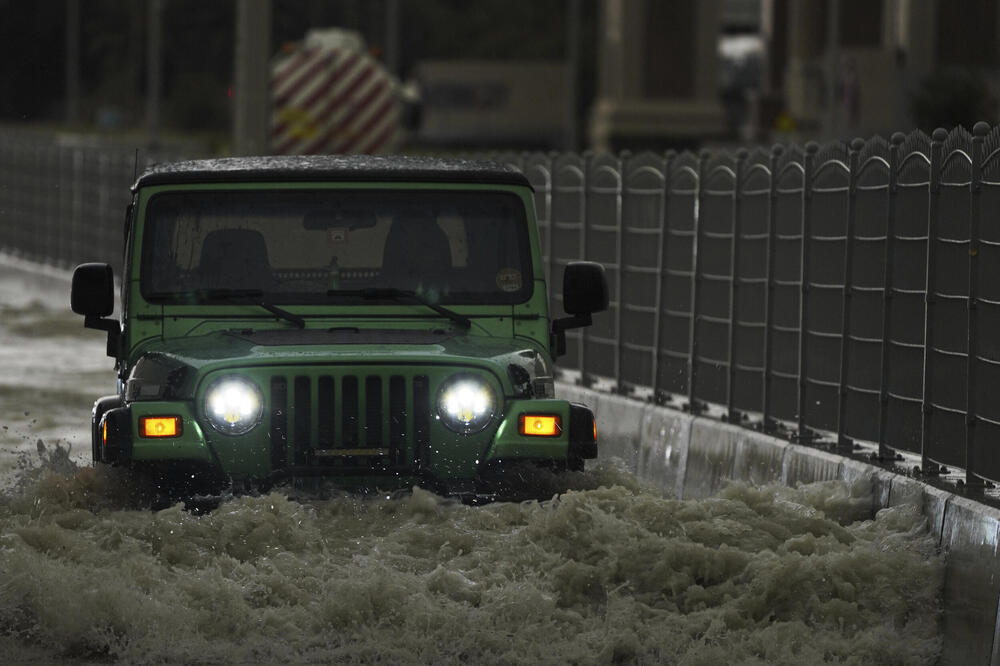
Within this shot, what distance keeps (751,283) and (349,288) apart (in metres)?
4.09

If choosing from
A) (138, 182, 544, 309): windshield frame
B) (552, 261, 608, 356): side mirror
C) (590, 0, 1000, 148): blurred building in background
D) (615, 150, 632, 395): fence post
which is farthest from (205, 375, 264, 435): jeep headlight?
(590, 0, 1000, 148): blurred building in background

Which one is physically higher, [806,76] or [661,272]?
[806,76]

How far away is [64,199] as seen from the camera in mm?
32031

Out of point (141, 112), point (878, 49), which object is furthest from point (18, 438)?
point (141, 112)

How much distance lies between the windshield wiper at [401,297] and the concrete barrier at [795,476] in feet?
4.92

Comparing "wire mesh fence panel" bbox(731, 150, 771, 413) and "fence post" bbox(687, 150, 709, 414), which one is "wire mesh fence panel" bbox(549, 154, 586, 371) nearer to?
"fence post" bbox(687, 150, 709, 414)

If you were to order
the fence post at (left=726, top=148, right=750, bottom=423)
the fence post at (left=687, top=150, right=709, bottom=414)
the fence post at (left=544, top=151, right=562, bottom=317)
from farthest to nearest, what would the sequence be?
the fence post at (left=544, top=151, right=562, bottom=317), the fence post at (left=687, top=150, right=709, bottom=414), the fence post at (left=726, top=148, right=750, bottom=423)

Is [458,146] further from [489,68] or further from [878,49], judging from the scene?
[878,49]

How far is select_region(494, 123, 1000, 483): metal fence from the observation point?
10.5 meters

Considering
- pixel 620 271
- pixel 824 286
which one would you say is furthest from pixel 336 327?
pixel 620 271

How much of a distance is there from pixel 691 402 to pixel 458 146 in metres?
77.3

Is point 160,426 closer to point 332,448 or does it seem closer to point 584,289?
point 332,448

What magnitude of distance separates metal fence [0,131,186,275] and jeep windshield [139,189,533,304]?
17.4 meters

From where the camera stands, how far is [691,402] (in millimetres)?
14445
